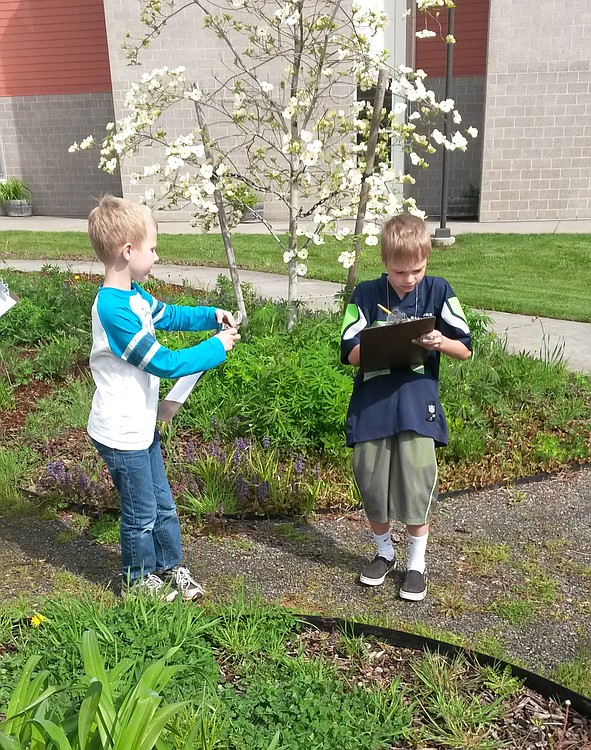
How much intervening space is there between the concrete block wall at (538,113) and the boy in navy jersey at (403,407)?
12726mm

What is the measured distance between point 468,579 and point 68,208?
57.5 ft

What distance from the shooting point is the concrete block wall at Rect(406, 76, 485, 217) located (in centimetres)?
1622

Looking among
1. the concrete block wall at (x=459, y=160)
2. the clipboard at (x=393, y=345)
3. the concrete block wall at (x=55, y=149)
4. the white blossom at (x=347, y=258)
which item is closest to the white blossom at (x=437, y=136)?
the white blossom at (x=347, y=258)

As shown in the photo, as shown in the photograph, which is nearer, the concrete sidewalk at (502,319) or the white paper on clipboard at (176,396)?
the white paper on clipboard at (176,396)

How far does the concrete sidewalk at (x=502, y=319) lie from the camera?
5.81 m

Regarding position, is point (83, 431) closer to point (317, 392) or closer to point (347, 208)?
point (317, 392)

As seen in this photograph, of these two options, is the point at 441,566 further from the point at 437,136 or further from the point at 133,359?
the point at 437,136

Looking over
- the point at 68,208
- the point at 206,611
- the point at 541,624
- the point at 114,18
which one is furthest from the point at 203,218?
the point at 68,208

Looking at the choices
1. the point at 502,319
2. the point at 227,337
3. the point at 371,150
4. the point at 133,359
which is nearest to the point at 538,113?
the point at 502,319

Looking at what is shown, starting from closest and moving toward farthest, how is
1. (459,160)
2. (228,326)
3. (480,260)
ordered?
(228,326), (480,260), (459,160)

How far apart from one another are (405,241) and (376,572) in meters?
1.42

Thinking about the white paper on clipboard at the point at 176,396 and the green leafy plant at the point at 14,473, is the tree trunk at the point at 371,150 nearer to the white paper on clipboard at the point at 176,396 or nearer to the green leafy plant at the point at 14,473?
the white paper on clipboard at the point at 176,396

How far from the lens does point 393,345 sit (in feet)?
8.75

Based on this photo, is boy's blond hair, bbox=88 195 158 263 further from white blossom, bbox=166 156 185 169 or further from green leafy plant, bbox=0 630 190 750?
white blossom, bbox=166 156 185 169
